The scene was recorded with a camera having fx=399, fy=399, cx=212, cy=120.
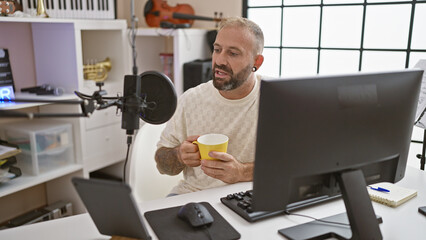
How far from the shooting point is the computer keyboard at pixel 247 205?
121cm

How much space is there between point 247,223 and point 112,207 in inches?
16.4

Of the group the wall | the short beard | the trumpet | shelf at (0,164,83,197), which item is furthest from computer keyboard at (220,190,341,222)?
the wall

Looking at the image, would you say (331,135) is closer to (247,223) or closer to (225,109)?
(247,223)

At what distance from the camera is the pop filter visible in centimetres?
111

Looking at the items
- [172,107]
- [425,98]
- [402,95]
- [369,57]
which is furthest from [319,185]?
[369,57]

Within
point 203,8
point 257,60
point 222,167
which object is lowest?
point 222,167

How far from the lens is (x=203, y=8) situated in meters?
3.13

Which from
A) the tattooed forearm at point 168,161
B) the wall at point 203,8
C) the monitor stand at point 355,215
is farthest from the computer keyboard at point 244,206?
the wall at point 203,8

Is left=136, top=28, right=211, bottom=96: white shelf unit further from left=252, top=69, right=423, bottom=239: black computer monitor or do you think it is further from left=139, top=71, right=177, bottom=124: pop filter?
left=252, top=69, right=423, bottom=239: black computer monitor

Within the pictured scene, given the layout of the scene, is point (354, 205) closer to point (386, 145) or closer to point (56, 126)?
point (386, 145)

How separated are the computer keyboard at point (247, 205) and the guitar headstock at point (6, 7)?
1.71 meters

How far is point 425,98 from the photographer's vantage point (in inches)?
65.9

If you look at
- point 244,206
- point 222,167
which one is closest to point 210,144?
point 222,167

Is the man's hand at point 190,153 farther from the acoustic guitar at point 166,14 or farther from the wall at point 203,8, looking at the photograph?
the wall at point 203,8
